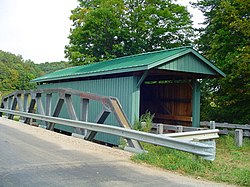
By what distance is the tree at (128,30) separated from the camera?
2666 centimetres

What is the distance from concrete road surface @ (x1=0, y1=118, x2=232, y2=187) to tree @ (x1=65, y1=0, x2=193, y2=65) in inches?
786

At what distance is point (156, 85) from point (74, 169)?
9.89 meters

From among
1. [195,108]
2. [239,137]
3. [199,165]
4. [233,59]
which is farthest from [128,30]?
[199,165]

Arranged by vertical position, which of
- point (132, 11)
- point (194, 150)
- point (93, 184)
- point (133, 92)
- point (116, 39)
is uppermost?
point (132, 11)

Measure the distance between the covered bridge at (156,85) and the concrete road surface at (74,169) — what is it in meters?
3.30

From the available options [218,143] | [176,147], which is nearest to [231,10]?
[218,143]

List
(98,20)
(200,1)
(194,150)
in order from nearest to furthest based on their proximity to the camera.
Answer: (194,150)
(200,1)
(98,20)

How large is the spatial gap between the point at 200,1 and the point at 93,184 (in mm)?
18659

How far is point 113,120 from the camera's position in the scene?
11.3 m

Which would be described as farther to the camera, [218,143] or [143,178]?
[218,143]

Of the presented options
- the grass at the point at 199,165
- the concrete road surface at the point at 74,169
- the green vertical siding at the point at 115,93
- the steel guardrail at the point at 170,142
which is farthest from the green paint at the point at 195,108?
the concrete road surface at the point at 74,169

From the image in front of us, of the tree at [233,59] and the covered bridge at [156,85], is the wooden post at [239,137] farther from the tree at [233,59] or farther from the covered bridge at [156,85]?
the tree at [233,59]

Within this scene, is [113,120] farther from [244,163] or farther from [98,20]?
[98,20]

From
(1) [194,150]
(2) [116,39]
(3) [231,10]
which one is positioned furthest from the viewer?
(2) [116,39]
